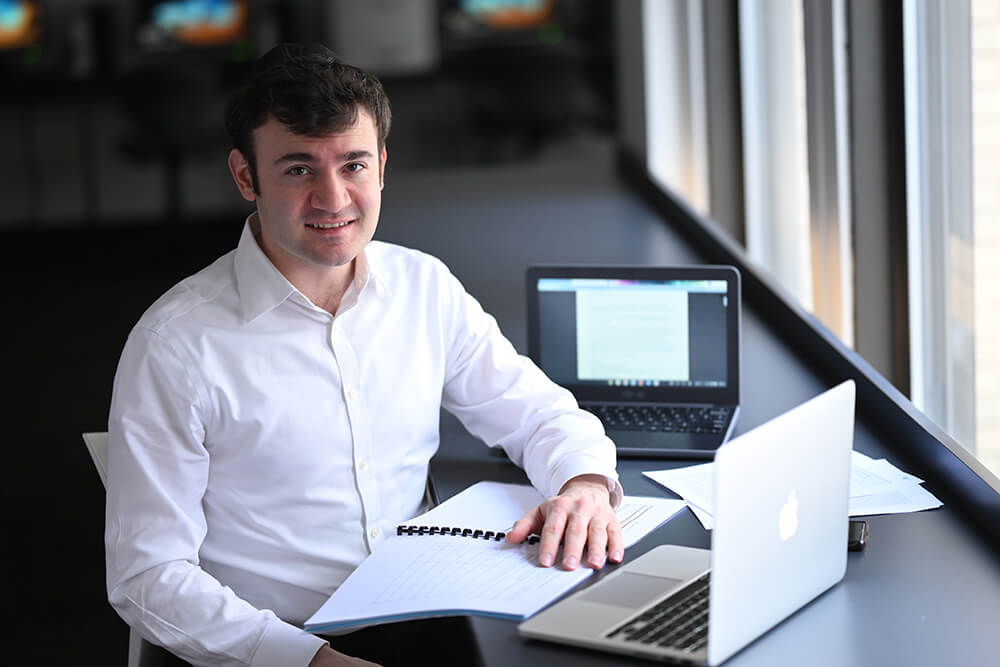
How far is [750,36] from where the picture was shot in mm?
4105

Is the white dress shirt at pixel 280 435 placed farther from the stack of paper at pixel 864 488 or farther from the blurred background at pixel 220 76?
the blurred background at pixel 220 76

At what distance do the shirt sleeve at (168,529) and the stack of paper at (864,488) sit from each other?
1.95ft

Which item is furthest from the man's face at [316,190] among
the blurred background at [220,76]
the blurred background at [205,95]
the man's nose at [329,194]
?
the blurred background at [220,76]

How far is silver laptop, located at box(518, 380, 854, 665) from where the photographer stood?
4.06 feet

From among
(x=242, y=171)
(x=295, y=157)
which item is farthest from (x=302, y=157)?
(x=242, y=171)

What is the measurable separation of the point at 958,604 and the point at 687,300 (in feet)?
2.80

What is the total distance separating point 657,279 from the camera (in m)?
2.21

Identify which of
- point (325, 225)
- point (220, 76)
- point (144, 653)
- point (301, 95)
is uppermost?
point (220, 76)

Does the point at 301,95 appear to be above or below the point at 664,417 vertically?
above

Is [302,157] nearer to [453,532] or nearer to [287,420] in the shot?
[287,420]

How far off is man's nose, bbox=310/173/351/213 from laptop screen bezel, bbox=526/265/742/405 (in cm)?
59

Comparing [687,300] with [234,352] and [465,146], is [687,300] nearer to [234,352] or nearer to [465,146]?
[234,352]

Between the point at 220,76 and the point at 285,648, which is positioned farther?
the point at 220,76

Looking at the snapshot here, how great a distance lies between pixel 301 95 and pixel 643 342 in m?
0.81
